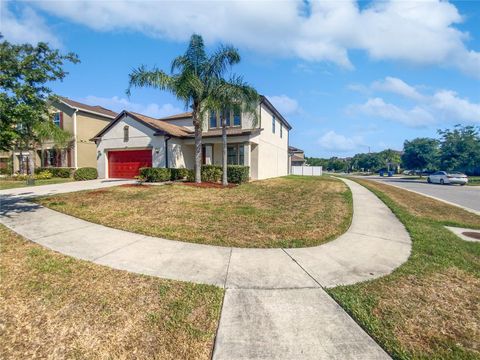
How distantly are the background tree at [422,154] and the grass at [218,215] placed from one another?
36342 millimetres

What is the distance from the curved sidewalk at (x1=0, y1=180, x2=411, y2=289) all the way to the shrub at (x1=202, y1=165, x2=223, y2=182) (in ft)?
34.1

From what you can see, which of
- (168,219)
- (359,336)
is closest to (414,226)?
(359,336)

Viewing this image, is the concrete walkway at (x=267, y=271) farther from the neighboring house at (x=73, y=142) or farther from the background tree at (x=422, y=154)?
the background tree at (x=422, y=154)

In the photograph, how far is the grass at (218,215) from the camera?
6.14 meters

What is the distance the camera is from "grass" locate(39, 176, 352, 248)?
614cm

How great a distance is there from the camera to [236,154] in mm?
19172

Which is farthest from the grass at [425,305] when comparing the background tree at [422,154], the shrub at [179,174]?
the background tree at [422,154]

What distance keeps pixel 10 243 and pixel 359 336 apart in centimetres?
689

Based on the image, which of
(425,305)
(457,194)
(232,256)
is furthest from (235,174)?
(457,194)

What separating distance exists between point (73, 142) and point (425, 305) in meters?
28.2

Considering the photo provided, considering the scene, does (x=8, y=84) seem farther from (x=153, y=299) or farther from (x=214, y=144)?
(x=214, y=144)

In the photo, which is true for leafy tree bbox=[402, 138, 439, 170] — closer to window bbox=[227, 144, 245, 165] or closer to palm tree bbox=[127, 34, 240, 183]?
window bbox=[227, 144, 245, 165]

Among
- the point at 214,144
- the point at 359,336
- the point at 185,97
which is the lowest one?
the point at 359,336

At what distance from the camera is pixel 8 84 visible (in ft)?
20.8
